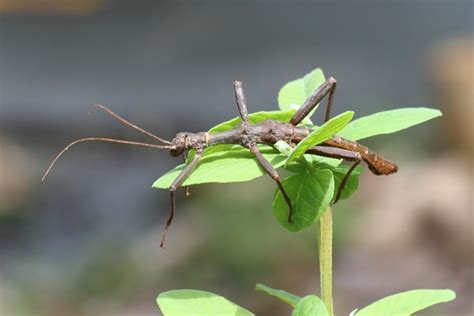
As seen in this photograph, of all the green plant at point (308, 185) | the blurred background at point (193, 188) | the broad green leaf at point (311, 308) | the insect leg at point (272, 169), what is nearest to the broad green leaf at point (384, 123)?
the green plant at point (308, 185)

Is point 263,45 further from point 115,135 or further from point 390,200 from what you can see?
point 390,200

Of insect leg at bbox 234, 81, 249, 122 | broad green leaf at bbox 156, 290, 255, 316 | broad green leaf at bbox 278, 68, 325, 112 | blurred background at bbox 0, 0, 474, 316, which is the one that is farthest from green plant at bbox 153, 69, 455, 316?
blurred background at bbox 0, 0, 474, 316

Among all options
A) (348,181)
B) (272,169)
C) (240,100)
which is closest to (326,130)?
(272,169)

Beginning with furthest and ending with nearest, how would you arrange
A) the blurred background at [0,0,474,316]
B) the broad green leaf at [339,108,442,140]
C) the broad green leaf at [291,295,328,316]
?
the blurred background at [0,0,474,316] → the broad green leaf at [339,108,442,140] → the broad green leaf at [291,295,328,316]

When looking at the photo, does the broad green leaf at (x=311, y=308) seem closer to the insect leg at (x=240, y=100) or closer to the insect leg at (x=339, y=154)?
the insect leg at (x=339, y=154)

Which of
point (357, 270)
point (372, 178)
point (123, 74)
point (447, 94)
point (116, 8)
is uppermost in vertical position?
point (116, 8)

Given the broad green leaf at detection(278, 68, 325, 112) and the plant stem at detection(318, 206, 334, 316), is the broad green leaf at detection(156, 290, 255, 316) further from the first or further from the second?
the broad green leaf at detection(278, 68, 325, 112)

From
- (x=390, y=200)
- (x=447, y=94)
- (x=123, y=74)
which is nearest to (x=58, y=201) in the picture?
(x=123, y=74)
